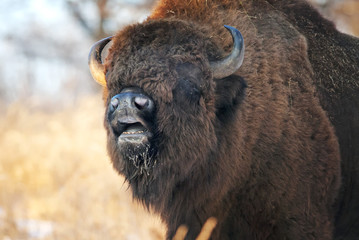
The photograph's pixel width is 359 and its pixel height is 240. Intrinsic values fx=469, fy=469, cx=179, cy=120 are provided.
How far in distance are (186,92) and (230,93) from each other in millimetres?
445

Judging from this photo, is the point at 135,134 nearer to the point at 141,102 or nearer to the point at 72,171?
the point at 141,102

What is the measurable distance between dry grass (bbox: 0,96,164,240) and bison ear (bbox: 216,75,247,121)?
1.28 metres

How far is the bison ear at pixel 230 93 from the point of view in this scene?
13.7ft

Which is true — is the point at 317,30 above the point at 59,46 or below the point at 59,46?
above

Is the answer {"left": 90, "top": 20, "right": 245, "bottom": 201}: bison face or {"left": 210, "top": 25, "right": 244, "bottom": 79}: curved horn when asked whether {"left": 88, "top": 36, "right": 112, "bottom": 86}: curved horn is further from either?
{"left": 210, "top": 25, "right": 244, "bottom": 79}: curved horn

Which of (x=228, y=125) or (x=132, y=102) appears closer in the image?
(x=132, y=102)

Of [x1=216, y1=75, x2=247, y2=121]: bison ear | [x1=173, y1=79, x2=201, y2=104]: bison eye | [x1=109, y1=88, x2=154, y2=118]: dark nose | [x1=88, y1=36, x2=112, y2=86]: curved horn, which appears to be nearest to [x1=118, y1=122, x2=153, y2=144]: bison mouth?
[x1=109, y1=88, x2=154, y2=118]: dark nose

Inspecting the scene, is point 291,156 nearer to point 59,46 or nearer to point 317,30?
point 317,30

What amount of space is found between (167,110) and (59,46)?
20.0 meters

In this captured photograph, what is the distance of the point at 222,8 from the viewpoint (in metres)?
4.67

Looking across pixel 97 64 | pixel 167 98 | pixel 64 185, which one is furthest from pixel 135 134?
pixel 64 185

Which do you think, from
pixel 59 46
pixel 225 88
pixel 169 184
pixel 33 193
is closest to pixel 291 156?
pixel 225 88

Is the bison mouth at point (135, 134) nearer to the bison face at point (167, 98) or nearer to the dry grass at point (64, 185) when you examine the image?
the bison face at point (167, 98)

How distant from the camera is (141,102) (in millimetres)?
3666
